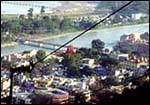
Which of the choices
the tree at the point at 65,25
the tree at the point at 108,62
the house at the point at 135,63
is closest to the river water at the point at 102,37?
the tree at the point at 65,25

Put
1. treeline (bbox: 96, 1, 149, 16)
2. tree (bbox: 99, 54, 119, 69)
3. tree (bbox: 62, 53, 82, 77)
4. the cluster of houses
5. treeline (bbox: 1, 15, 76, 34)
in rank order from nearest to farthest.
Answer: the cluster of houses, tree (bbox: 62, 53, 82, 77), tree (bbox: 99, 54, 119, 69), treeline (bbox: 1, 15, 76, 34), treeline (bbox: 96, 1, 149, 16)

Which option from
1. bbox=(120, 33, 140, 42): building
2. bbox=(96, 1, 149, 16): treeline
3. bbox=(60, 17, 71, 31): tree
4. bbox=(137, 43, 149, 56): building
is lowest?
bbox=(137, 43, 149, 56): building

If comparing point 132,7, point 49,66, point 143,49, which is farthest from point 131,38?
point 49,66

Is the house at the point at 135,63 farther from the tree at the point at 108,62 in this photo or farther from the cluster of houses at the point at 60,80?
the tree at the point at 108,62

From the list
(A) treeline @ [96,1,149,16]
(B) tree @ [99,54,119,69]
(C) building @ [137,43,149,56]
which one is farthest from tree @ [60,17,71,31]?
(B) tree @ [99,54,119,69]

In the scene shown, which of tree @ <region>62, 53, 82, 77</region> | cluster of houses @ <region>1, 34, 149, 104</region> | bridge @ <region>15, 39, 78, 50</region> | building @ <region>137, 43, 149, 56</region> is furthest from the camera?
bridge @ <region>15, 39, 78, 50</region>

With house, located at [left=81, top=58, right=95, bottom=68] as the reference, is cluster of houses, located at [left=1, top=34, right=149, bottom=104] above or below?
below

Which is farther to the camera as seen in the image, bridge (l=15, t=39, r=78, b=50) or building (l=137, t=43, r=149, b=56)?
bridge (l=15, t=39, r=78, b=50)

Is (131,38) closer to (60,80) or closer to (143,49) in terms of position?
(143,49)

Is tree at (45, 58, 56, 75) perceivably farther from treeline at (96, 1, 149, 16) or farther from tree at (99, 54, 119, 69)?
treeline at (96, 1, 149, 16)
